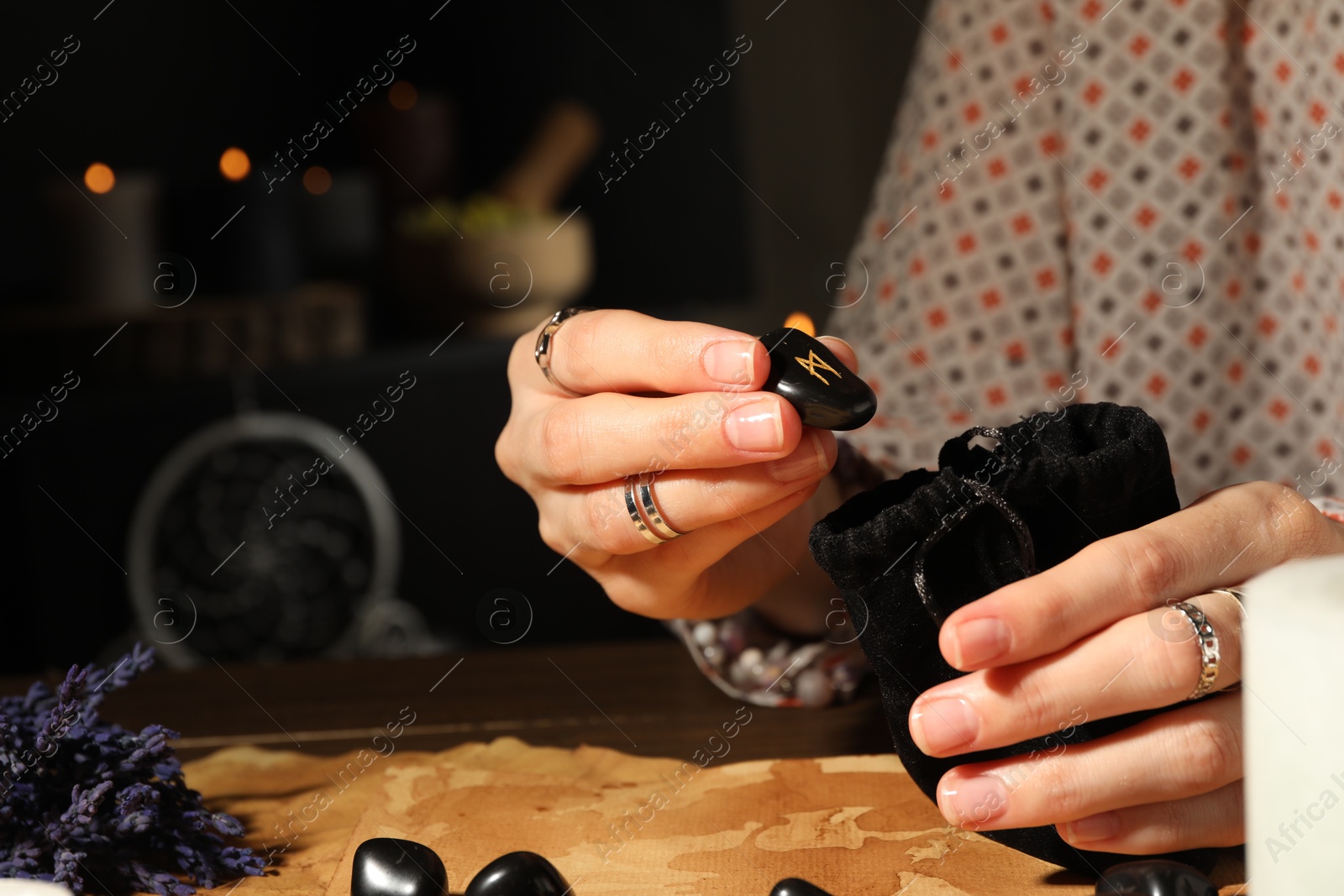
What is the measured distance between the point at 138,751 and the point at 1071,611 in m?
0.39

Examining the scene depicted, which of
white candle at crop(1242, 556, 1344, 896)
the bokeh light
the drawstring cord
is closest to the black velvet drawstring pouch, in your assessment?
the drawstring cord

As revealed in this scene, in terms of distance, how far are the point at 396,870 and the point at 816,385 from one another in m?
0.27

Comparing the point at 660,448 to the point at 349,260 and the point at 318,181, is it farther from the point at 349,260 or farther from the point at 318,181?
the point at 318,181

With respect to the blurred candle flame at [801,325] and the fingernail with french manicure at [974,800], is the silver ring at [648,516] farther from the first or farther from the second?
the fingernail with french manicure at [974,800]

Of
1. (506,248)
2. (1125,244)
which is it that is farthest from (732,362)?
(506,248)

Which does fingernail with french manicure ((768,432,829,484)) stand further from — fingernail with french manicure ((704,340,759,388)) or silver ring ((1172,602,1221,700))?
silver ring ((1172,602,1221,700))

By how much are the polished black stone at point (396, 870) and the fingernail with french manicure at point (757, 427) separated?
223 mm

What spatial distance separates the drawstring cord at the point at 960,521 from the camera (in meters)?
0.44

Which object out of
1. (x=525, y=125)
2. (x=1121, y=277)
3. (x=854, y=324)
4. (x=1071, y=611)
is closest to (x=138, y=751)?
(x=1071, y=611)

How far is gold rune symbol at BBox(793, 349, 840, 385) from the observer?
52cm

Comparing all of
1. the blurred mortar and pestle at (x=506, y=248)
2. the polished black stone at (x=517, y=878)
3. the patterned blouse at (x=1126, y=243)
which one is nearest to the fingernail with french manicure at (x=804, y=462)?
the polished black stone at (x=517, y=878)

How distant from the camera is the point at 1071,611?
1.44ft

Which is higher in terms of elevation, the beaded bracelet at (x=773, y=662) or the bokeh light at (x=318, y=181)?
the bokeh light at (x=318, y=181)

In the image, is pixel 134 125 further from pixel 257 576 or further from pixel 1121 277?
pixel 1121 277
